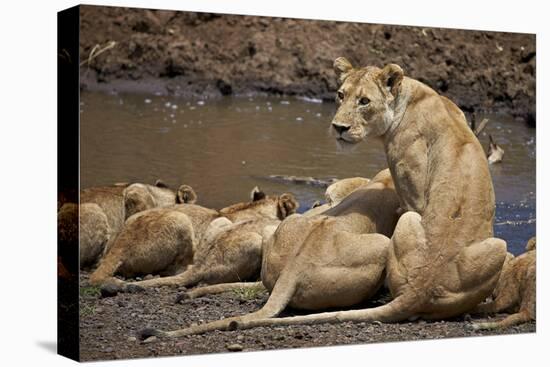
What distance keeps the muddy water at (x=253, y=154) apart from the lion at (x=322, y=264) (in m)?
1.97

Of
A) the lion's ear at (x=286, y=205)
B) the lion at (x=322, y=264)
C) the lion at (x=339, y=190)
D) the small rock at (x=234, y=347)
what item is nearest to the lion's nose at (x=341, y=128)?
the lion at (x=322, y=264)

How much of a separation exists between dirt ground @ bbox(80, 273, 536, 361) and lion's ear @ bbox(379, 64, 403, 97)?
1834mm

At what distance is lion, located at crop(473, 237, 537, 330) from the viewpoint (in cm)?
1157

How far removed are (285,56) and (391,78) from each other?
11.9ft

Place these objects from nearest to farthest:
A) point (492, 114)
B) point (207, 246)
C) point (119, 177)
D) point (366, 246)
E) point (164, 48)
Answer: point (366, 246), point (207, 246), point (119, 177), point (492, 114), point (164, 48)

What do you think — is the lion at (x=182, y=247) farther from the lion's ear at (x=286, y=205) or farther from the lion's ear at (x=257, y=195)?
the lion's ear at (x=257, y=195)

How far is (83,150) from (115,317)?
1410 millimetres

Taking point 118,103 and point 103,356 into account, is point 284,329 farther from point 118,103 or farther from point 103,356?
point 118,103

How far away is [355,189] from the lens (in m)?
12.0

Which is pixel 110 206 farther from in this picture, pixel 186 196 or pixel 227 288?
pixel 227 288

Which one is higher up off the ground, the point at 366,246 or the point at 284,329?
Answer: the point at 366,246

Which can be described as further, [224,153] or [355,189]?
[224,153]

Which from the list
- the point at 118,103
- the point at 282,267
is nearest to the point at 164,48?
the point at 118,103

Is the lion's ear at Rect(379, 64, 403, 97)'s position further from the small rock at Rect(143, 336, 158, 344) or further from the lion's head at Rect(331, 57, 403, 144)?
the small rock at Rect(143, 336, 158, 344)
